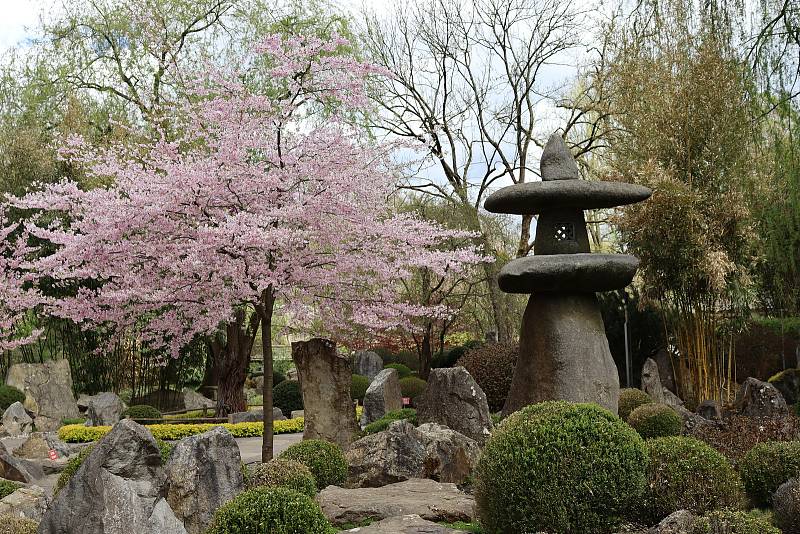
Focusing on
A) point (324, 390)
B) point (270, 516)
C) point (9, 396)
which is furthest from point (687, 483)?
point (9, 396)

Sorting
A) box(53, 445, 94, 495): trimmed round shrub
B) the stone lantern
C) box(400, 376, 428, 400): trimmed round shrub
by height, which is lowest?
box(400, 376, 428, 400): trimmed round shrub

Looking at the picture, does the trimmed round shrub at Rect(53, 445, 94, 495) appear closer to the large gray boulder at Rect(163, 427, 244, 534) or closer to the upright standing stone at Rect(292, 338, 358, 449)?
the large gray boulder at Rect(163, 427, 244, 534)

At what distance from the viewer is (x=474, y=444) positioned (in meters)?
9.11

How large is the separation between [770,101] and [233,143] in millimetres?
6744

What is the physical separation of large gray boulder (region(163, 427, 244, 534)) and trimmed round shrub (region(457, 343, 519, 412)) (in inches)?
308

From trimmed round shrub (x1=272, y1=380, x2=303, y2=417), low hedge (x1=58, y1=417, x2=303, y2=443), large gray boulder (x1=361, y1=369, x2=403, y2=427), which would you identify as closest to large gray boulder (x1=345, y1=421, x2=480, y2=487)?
large gray boulder (x1=361, y1=369, x2=403, y2=427)

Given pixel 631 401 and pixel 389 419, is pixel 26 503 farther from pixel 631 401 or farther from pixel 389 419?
pixel 631 401

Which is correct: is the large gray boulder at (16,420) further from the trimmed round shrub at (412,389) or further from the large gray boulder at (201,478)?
the large gray boulder at (201,478)

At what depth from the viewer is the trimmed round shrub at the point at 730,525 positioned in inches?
181

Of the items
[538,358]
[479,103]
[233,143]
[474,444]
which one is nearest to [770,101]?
[538,358]

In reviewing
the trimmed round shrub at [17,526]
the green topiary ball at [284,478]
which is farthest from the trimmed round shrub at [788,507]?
the trimmed round shrub at [17,526]

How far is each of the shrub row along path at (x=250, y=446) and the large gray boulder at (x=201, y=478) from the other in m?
4.32

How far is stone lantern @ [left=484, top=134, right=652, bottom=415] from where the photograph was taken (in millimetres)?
7922

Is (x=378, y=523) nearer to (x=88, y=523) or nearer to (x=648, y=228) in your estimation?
(x=88, y=523)
